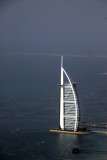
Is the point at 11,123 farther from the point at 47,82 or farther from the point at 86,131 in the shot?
the point at 47,82

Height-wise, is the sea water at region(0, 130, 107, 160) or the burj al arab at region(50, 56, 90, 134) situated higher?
the burj al arab at region(50, 56, 90, 134)

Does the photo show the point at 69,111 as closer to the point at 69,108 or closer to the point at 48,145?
the point at 69,108

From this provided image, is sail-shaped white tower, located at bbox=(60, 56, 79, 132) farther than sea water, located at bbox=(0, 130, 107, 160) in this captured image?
Yes

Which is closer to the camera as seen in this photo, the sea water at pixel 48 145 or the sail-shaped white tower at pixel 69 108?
the sea water at pixel 48 145

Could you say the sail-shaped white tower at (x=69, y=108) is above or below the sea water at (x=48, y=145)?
above

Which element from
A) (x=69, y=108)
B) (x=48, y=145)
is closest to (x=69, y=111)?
(x=69, y=108)

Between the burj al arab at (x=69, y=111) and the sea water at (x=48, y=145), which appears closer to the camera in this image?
the sea water at (x=48, y=145)

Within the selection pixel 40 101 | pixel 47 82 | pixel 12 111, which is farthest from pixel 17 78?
pixel 12 111

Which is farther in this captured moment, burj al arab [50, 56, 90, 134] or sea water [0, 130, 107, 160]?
burj al arab [50, 56, 90, 134]

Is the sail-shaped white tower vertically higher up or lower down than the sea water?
higher up
